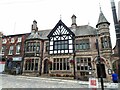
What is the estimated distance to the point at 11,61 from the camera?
26.3m

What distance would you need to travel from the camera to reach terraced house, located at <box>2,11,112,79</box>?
67.9 feet

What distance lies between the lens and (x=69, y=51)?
73.3 ft

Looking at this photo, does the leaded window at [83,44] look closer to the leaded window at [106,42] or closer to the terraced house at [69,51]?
the terraced house at [69,51]

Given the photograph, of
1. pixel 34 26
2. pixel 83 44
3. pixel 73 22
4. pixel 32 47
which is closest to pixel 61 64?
pixel 83 44

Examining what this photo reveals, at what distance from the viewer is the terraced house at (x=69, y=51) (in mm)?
20709

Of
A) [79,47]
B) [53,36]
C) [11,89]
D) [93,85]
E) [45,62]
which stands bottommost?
[11,89]

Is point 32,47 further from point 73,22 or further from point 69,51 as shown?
point 73,22

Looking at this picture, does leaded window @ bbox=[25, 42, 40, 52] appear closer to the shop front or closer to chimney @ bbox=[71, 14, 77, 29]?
the shop front

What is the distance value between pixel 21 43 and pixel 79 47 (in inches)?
492

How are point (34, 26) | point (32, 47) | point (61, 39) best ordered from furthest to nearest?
point (34, 26) → point (32, 47) → point (61, 39)

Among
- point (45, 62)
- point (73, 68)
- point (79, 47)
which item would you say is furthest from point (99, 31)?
point (45, 62)

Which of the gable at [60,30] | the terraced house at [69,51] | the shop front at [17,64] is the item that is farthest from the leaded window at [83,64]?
the shop front at [17,64]

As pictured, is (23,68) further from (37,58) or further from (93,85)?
(93,85)

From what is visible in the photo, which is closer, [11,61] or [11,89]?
[11,89]
